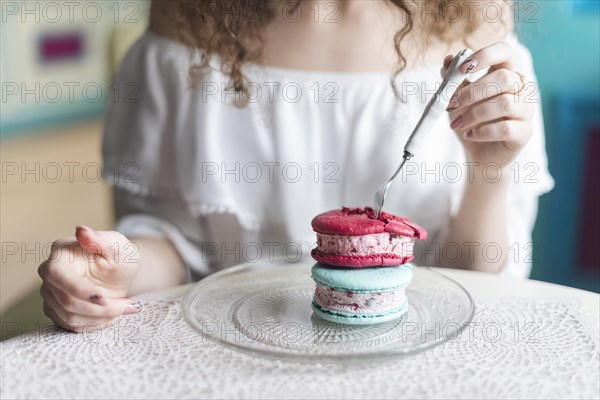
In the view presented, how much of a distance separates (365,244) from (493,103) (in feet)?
0.85

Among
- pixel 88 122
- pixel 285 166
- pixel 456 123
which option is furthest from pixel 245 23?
pixel 88 122

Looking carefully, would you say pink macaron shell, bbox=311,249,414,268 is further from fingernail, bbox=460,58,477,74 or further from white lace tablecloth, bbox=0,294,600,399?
fingernail, bbox=460,58,477,74

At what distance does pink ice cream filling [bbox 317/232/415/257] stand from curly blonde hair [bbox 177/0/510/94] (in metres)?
0.47

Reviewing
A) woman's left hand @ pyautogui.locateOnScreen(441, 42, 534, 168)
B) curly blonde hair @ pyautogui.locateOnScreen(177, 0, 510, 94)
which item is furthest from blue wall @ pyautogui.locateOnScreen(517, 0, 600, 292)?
woman's left hand @ pyautogui.locateOnScreen(441, 42, 534, 168)

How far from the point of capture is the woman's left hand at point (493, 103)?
92 centimetres

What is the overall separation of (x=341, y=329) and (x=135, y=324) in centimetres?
23

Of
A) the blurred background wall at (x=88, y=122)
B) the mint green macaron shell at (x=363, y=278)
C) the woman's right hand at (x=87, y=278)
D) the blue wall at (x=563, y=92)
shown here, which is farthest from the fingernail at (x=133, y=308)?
the blue wall at (x=563, y=92)

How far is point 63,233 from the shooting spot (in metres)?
3.13

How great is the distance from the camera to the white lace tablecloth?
27.9 inches

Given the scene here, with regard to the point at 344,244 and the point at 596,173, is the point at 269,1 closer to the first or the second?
the point at 344,244

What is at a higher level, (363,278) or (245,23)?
(245,23)

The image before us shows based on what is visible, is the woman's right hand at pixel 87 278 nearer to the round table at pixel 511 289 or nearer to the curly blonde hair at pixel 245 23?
the round table at pixel 511 289

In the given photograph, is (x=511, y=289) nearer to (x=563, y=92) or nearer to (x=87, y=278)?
(x=87, y=278)

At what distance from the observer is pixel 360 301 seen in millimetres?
839
